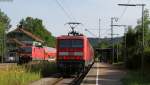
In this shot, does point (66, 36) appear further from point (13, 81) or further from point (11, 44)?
point (11, 44)

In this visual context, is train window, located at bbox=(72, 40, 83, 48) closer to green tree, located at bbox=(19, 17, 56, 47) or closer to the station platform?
the station platform

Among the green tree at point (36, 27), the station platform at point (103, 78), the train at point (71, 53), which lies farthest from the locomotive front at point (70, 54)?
the green tree at point (36, 27)

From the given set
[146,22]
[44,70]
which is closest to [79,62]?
[44,70]

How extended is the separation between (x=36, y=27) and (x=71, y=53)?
117829mm

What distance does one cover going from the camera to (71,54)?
37.6 m

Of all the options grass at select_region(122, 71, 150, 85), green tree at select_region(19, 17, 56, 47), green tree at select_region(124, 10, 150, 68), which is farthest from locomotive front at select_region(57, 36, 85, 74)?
green tree at select_region(19, 17, 56, 47)

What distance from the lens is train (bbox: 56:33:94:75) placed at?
37312mm

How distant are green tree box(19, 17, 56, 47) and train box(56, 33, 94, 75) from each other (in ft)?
374

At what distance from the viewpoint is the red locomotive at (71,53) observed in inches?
1469

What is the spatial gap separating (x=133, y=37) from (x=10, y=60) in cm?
2051

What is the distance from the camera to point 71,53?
37.7 meters

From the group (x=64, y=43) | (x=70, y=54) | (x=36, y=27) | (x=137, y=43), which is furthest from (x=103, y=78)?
(x=36, y=27)

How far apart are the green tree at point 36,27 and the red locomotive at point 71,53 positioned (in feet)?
374

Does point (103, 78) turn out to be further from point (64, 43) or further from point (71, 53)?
point (64, 43)
